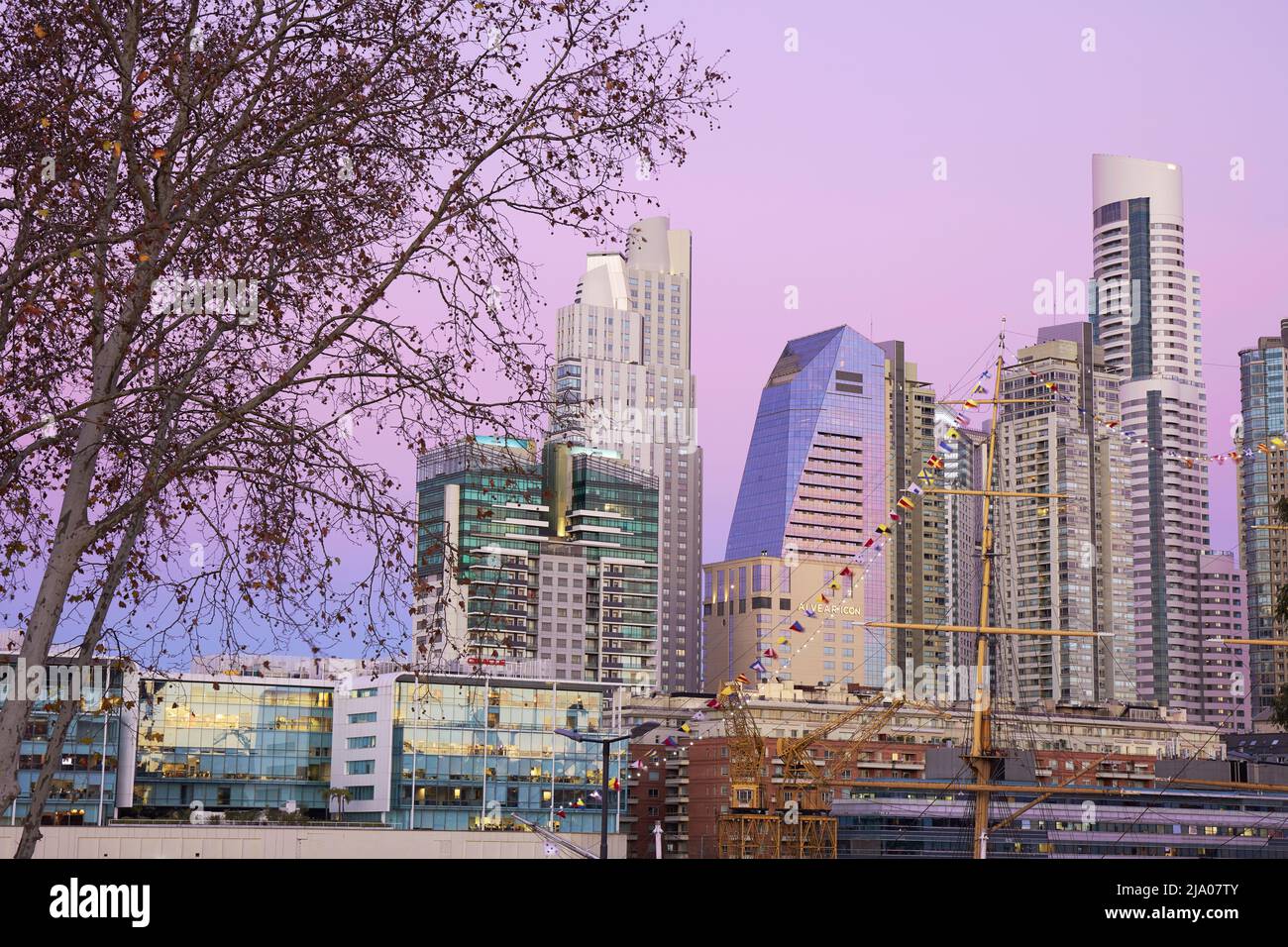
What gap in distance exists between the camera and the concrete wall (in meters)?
88.9

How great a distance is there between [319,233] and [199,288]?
3.81 feet

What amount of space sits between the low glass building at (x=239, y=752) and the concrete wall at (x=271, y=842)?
6230 millimetres

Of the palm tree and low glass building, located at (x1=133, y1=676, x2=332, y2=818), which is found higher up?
low glass building, located at (x1=133, y1=676, x2=332, y2=818)

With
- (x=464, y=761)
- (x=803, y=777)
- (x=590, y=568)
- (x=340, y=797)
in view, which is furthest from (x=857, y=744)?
(x=590, y=568)

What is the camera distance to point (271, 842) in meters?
93.6

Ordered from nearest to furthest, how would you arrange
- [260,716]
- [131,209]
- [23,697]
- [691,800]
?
[23,697] < [131,209] < [260,716] < [691,800]

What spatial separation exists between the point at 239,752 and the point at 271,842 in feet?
46.6

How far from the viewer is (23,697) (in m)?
11.9

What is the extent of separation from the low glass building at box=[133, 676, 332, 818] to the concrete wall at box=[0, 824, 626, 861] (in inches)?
245

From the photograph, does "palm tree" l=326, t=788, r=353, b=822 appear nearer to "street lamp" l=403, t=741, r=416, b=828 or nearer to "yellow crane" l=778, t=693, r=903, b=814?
"street lamp" l=403, t=741, r=416, b=828

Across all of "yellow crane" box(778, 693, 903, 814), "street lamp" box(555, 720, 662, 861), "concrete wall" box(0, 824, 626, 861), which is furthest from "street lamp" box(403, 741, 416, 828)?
"yellow crane" box(778, 693, 903, 814)

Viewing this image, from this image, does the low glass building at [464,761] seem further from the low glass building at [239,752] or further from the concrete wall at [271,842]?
the concrete wall at [271,842]
